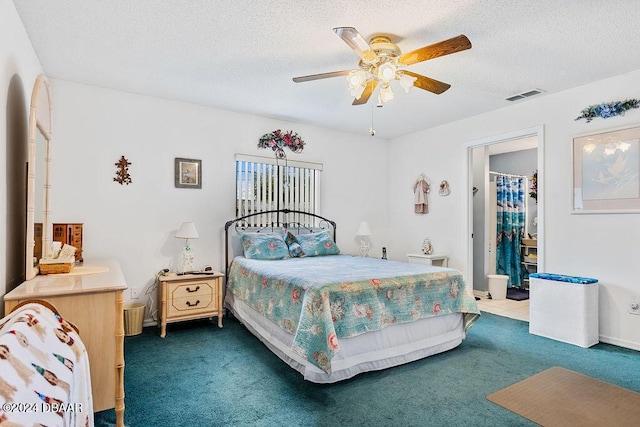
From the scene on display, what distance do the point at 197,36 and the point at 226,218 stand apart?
7.47ft

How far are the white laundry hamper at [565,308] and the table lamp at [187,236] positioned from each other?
3.66m

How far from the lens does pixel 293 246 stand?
4.41 meters

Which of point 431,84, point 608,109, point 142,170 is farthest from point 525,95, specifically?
point 142,170

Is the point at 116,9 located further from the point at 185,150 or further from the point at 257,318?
the point at 257,318

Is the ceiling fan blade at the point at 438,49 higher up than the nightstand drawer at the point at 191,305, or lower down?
higher up

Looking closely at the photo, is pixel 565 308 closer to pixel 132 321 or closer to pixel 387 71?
pixel 387 71

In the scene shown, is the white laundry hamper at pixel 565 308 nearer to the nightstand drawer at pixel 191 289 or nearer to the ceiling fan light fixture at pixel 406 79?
the ceiling fan light fixture at pixel 406 79

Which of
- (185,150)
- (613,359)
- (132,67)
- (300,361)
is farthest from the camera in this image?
(185,150)

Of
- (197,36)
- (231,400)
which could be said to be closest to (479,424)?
(231,400)

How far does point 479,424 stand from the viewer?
6.63ft

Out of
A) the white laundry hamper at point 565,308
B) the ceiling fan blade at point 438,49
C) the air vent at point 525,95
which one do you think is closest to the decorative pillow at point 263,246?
the ceiling fan blade at point 438,49

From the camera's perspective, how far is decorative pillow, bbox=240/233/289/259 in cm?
411

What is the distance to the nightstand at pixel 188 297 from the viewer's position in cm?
357

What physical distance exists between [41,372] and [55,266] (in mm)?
1487
